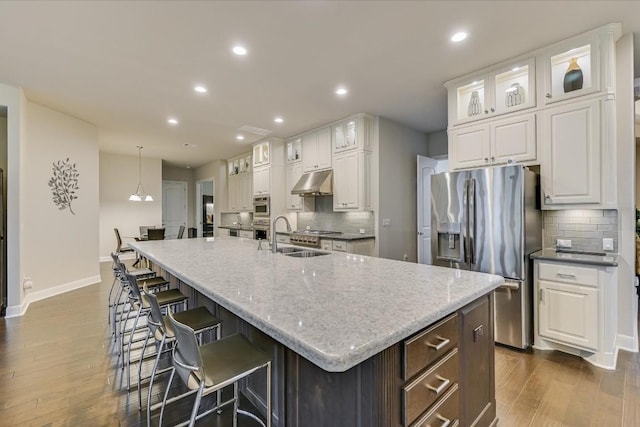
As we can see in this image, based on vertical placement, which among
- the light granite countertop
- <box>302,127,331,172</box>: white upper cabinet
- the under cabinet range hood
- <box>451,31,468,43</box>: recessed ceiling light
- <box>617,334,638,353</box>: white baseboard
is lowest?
<box>617,334,638,353</box>: white baseboard

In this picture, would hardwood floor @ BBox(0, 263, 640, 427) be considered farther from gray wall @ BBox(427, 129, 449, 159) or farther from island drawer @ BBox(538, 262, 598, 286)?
gray wall @ BBox(427, 129, 449, 159)

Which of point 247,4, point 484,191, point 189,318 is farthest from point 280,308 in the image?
point 484,191

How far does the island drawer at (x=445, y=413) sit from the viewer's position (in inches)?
45.1

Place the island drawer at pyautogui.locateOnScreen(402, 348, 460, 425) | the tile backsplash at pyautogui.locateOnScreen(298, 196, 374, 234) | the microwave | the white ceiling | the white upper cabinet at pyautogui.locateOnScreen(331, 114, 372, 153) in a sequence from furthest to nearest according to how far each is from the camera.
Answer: the microwave → the tile backsplash at pyautogui.locateOnScreen(298, 196, 374, 234) → the white upper cabinet at pyautogui.locateOnScreen(331, 114, 372, 153) → the white ceiling → the island drawer at pyautogui.locateOnScreen(402, 348, 460, 425)

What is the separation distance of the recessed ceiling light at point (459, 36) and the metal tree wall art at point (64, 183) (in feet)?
19.2

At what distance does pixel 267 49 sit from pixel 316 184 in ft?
8.42

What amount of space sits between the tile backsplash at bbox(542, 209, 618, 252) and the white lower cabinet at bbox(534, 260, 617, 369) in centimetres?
55

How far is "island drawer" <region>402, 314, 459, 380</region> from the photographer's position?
1063 millimetres

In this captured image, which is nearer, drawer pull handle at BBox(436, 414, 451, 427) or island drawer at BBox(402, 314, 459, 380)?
island drawer at BBox(402, 314, 459, 380)

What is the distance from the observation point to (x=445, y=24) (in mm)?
2443

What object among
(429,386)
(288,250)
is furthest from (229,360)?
(288,250)

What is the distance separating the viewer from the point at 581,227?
289cm

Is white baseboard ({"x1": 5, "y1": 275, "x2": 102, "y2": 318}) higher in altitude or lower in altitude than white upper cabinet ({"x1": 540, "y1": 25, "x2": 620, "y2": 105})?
lower

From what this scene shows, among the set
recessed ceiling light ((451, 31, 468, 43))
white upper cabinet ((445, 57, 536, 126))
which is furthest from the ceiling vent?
recessed ceiling light ((451, 31, 468, 43))
